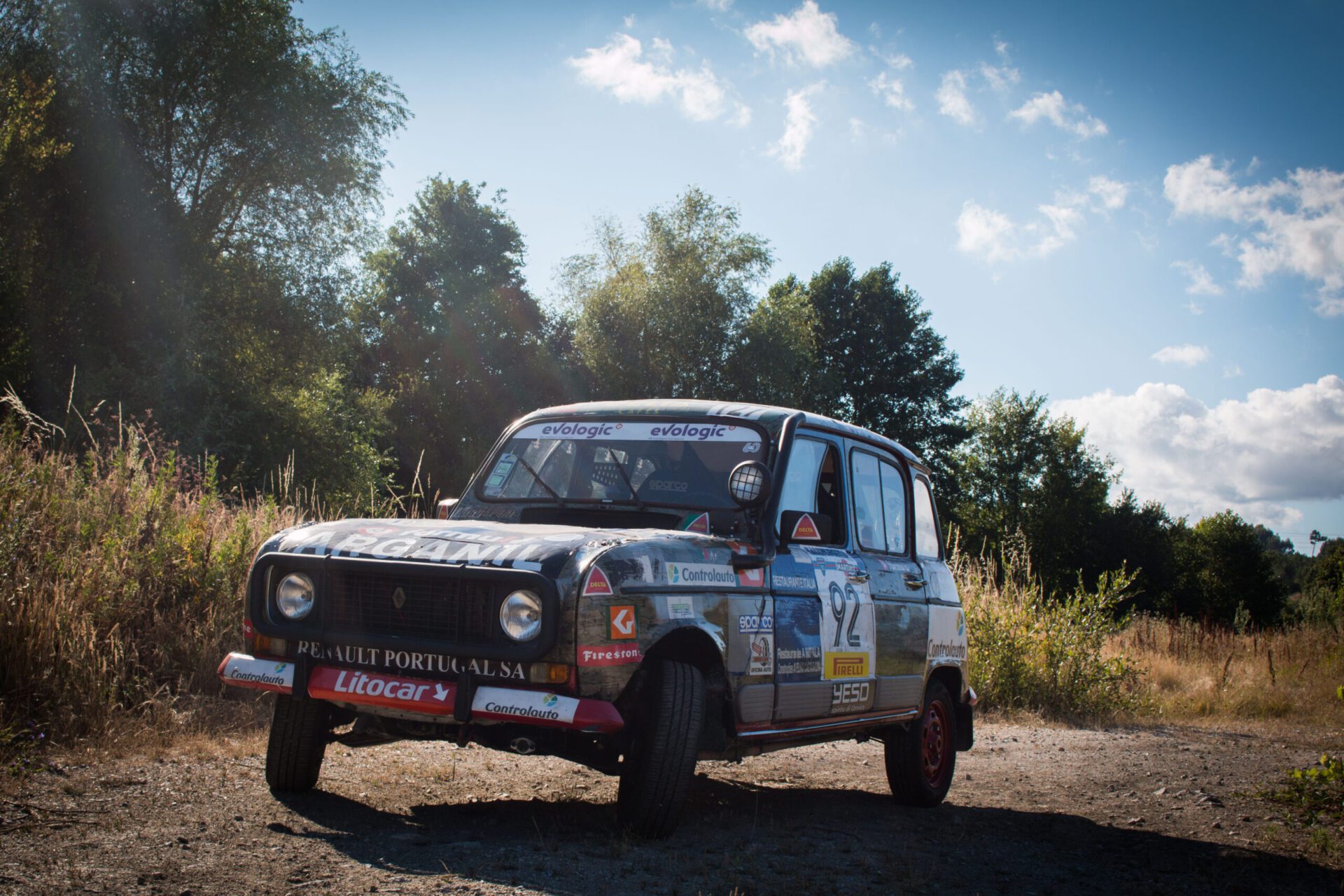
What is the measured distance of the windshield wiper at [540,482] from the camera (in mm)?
5859

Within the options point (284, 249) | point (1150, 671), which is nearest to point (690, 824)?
point (1150, 671)

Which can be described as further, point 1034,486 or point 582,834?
point 1034,486

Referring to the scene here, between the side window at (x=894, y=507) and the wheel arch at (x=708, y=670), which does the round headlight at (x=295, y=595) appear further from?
the side window at (x=894, y=507)

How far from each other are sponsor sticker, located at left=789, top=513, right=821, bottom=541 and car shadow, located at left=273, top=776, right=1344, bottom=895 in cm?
146

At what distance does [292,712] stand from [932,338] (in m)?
45.3

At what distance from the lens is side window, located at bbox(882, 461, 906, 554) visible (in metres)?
6.98

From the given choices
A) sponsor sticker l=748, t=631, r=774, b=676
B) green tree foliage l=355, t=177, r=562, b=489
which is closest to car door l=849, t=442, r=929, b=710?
sponsor sticker l=748, t=631, r=774, b=676

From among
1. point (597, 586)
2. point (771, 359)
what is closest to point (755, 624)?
point (597, 586)

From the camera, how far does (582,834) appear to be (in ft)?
16.0

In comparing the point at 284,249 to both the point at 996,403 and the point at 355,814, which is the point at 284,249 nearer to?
the point at 355,814

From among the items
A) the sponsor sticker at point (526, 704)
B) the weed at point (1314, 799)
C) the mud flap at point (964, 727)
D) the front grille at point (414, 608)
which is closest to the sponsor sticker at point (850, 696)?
the mud flap at point (964, 727)

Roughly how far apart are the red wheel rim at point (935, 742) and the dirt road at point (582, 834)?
28cm

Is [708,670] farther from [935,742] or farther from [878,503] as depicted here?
[935,742]

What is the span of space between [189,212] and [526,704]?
2479 cm
